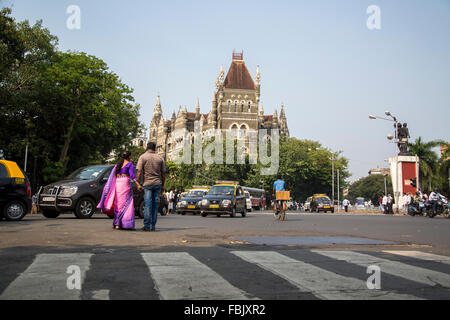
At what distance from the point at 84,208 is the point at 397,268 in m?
12.8

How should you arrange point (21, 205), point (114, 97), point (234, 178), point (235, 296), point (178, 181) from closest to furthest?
1. point (235, 296)
2. point (21, 205)
3. point (114, 97)
4. point (234, 178)
5. point (178, 181)

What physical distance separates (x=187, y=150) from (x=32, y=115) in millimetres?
Result: 48484

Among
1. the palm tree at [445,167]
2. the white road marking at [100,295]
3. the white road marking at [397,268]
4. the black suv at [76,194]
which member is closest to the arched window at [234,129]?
the palm tree at [445,167]

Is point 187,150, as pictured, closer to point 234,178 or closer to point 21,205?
point 234,178

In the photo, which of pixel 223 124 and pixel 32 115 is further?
pixel 223 124

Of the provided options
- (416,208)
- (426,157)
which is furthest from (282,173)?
(416,208)

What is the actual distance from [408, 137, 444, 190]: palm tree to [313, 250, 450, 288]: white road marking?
160 ft

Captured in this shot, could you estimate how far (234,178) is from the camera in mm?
77938

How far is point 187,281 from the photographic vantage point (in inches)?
168

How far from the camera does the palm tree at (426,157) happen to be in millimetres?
51312

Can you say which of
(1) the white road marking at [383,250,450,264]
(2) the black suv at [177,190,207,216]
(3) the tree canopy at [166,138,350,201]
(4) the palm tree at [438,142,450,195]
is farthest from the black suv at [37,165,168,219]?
(3) the tree canopy at [166,138,350,201]

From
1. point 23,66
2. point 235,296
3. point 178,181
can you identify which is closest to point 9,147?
point 23,66

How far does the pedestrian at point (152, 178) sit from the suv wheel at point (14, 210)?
245 inches

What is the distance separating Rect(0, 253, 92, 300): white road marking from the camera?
3.59 meters
